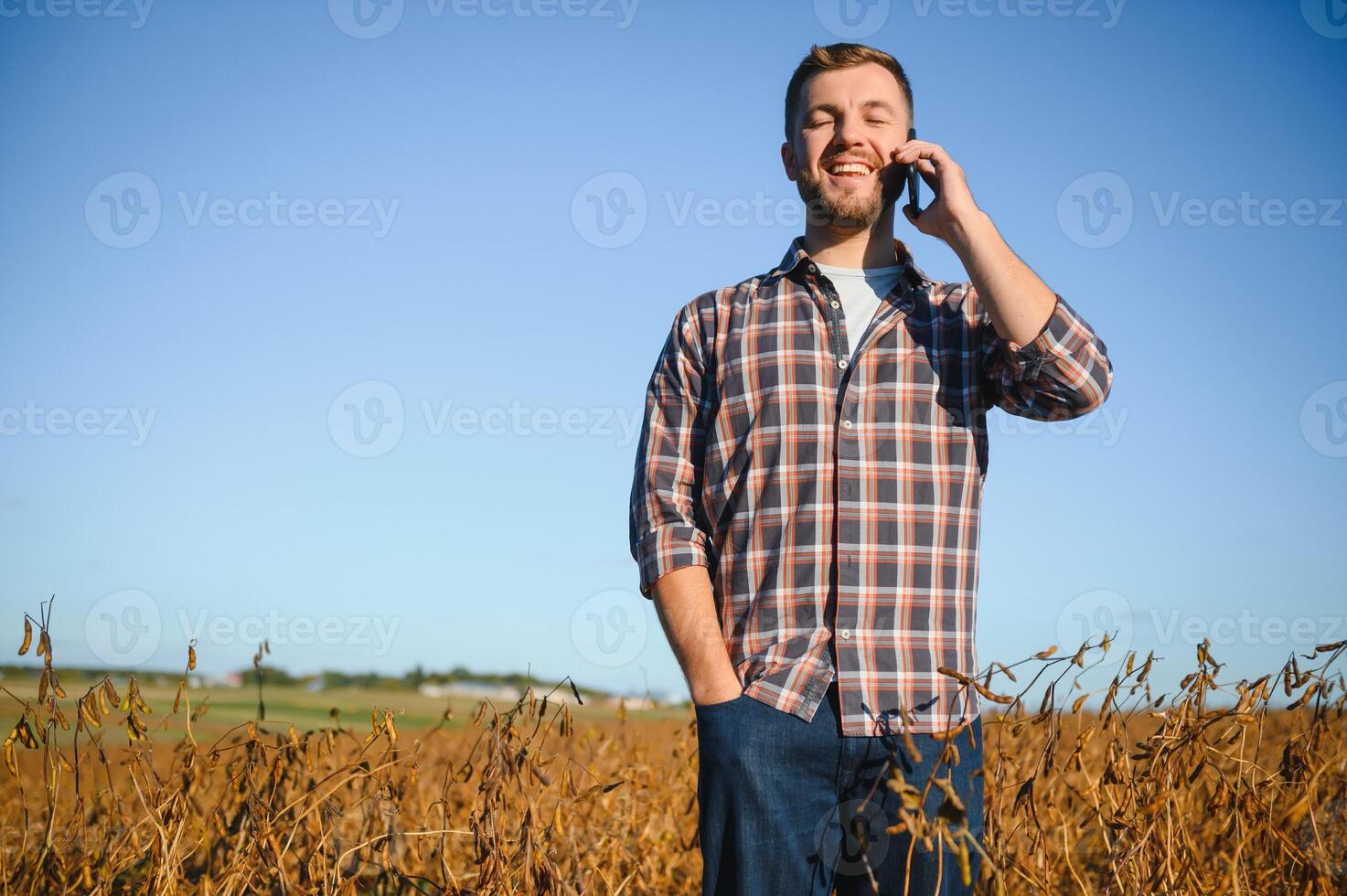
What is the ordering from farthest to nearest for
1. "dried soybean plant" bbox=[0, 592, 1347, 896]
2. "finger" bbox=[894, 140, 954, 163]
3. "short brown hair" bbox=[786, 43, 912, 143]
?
1. "short brown hair" bbox=[786, 43, 912, 143]
2. "finger" bbox=[894, 140, 954, 163]
3. "dried soybean plant" bbox=[0, 592, 1347, 896]

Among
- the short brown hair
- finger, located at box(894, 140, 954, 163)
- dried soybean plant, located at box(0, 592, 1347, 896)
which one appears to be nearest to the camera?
dried soybean plant, located at box(0, 592, 1347, 896)

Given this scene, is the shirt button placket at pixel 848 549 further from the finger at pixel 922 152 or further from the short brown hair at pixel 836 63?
the short brown hair at pixel 836 63

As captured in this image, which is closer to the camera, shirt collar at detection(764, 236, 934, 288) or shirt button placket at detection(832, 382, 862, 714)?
shirt button placket at detection(832, 382, 862, 714)

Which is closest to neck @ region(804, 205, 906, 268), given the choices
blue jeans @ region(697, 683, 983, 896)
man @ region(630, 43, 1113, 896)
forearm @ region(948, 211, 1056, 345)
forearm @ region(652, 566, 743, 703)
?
man @ region(630, 43, 1113, 896)

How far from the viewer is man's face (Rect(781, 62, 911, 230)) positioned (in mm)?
2361

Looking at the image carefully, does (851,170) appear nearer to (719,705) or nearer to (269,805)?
(719,705)

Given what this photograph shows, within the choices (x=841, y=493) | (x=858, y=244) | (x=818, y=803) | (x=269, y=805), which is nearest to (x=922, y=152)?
(x=858, y=244)

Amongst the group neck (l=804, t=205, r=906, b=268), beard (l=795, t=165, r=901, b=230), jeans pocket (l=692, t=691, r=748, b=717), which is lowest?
jeans pocket (l=692, t=691, r=748, b=717)

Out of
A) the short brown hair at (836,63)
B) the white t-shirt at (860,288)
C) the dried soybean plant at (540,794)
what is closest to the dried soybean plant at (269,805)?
the dried soybean plant at (540,794)

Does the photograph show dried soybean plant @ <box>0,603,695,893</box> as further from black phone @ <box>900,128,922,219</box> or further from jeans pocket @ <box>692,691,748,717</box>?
black phone @ <box>900,128,922,219</box>

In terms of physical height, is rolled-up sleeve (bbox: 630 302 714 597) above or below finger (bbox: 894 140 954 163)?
below

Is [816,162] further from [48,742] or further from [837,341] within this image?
[48,742]

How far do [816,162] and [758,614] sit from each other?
104 cm

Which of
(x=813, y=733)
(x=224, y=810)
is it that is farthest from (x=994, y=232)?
(x=224, y=810)
